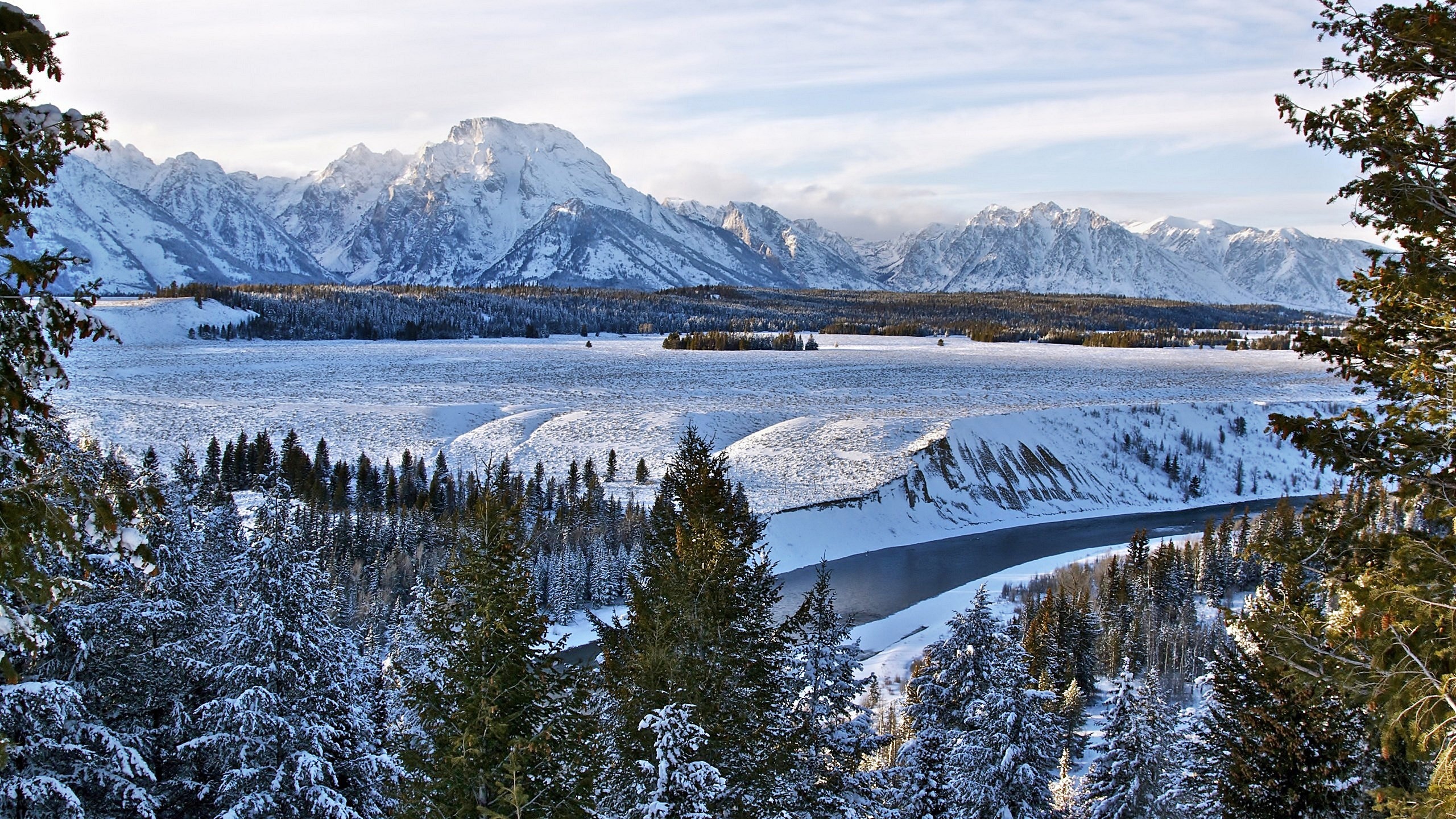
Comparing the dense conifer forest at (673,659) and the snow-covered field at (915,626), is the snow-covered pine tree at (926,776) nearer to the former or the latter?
the dense conifer forest at (673,659)

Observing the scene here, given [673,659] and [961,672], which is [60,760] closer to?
[673,659]

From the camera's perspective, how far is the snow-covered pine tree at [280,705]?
14.0 metres

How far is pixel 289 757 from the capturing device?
47.2 ft

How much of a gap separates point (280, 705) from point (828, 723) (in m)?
9.69

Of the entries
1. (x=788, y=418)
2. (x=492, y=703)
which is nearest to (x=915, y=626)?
(x=788, y=418)

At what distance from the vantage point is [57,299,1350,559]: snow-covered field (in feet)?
276

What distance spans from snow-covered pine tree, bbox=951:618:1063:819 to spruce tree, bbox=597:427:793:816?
452 centimetres

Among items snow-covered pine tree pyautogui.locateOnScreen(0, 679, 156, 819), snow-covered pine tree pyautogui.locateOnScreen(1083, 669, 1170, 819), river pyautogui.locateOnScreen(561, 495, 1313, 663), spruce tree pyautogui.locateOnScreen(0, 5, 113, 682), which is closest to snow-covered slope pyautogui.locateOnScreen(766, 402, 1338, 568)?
river pyautogui.locateOnScreen(561, 495, 1313, 663)

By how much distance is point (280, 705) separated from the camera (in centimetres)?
1470

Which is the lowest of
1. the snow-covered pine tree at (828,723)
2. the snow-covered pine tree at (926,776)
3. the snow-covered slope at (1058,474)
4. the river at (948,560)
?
the river at (948,560)

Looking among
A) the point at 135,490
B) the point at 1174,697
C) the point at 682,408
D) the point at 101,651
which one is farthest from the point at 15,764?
the point at 682,408

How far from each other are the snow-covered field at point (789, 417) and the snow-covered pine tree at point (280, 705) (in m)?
43.7

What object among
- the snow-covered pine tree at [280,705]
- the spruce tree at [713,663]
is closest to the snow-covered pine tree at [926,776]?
the spruce tree at [713,663]

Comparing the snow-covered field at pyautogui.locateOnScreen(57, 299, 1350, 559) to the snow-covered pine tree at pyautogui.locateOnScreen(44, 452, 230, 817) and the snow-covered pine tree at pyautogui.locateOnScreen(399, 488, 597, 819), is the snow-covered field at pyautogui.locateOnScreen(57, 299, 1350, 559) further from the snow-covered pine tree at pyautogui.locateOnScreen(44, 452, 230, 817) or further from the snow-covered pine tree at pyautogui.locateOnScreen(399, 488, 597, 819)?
the snow-covered pine tree at pyautogui.locateOnScreen(399, 488, 597, 819)
